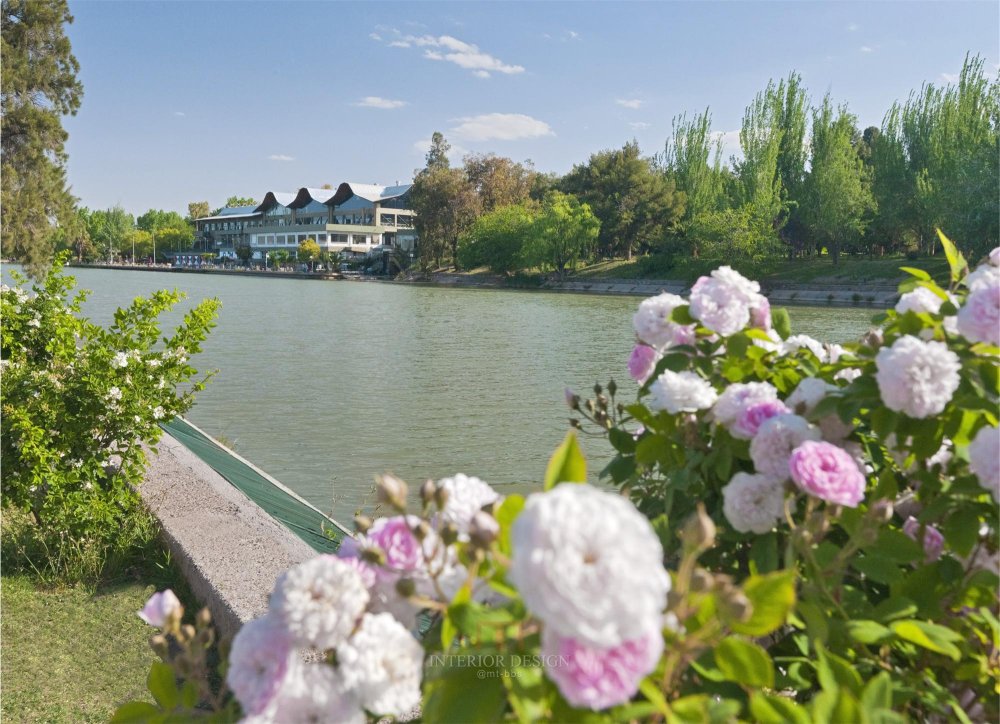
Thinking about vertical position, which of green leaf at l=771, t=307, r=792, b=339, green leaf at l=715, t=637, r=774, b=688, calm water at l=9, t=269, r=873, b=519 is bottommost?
calm water at l=9, t=269, r=873, b=519

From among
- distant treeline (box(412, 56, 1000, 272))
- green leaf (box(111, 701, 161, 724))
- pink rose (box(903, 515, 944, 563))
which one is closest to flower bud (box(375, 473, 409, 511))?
green leaf (box(111, 701, 161, 724))

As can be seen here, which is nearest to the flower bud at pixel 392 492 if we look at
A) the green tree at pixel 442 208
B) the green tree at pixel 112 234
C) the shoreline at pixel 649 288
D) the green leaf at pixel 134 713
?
the green leaf at pixel 134 713

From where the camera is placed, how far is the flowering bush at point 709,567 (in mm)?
756

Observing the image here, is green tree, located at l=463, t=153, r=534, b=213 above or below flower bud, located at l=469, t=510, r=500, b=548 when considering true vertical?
above

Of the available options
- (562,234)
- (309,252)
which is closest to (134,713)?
(562,234)

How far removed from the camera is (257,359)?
44.2 ft

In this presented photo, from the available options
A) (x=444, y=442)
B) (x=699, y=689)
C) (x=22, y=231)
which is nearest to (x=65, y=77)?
(x=22, y=231)

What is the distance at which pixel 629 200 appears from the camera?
154 feet

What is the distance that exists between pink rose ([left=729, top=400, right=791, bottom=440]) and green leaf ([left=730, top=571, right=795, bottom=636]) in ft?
1.71

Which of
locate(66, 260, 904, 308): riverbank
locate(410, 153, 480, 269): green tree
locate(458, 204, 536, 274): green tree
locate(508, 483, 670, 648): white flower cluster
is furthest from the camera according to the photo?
locate(410, 153, 480, 269): green tree

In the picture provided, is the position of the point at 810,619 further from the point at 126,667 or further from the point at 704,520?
the point at 126,667

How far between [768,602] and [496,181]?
62.0 metres

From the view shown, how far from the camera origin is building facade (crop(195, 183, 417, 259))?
73938 millimetres

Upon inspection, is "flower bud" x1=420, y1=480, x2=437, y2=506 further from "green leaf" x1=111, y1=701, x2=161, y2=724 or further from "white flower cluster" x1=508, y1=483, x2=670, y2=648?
"green leaf" x1=111, y1=701, x2=161, y2=724
